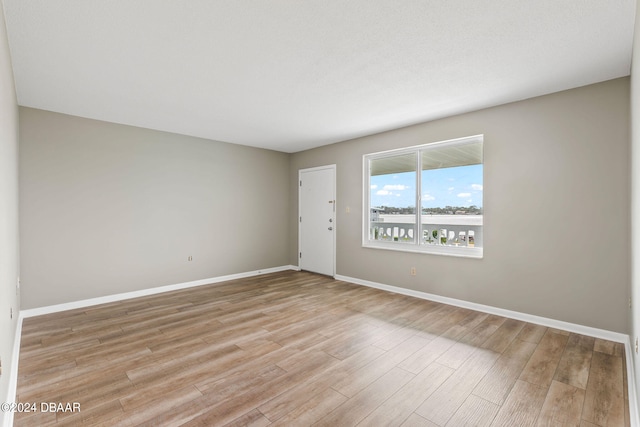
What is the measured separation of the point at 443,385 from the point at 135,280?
14.0ft

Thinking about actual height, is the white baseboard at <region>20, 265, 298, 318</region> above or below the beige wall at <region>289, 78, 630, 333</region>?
below

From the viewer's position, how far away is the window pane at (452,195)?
389cm

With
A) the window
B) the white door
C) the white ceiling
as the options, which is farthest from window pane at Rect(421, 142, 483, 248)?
the white door

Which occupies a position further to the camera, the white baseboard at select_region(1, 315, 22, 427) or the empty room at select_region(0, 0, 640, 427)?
the empty room at select_region(0, 0, 640, 427)

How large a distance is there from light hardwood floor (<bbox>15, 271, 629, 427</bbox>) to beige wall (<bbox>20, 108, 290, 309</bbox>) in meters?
0.67

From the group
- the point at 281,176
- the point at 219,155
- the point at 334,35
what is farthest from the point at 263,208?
the point at 334,35

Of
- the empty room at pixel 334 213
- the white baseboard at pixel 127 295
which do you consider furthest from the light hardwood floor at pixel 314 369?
the white baseboard at pixel 127 295

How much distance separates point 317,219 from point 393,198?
1698 mm

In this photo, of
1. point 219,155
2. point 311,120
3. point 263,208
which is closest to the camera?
point 311,120

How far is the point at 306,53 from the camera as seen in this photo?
239cm

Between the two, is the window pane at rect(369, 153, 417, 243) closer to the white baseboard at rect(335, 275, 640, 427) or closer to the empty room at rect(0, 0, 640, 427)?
the empty room at rect(0, 0, 640, 427)

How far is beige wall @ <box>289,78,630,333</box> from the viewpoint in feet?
9.35

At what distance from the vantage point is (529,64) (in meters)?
2.56

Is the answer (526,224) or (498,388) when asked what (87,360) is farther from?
(526,224)
